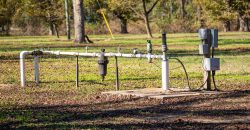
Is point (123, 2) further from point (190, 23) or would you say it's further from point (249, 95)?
point (249, 95)

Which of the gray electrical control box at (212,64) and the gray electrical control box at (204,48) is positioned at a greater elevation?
the gray electrical control box at (204,48)

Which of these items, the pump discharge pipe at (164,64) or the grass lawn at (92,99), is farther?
the pump discharge pipe at (164,64)

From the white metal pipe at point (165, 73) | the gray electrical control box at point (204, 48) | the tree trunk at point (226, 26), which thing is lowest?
the tree trunk at point (226, 26)

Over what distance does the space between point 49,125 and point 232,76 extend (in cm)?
939

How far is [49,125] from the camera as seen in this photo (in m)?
10.0

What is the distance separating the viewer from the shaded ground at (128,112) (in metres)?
9.95

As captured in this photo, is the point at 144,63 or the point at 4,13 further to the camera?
the point at 4,13

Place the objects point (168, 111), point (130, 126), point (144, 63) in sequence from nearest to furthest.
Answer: point (130, 126) < point (168, 111) < point (144, 63)

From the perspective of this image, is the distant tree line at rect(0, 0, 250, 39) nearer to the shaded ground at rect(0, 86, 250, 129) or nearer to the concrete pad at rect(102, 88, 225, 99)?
the concrete pad at rect(102, 88, 225, 99)

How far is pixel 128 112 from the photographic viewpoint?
37.5ft

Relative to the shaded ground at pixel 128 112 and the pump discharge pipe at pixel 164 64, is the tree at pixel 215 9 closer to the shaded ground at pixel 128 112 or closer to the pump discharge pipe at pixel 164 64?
the pump discharge pipe at pixel 164 64

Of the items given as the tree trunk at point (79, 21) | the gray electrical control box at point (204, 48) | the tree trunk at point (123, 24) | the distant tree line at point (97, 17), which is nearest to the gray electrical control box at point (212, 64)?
the gray electrical control box at point (204, 48)

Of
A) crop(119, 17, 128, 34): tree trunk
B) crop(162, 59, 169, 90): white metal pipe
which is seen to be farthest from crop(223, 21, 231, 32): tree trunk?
crop(162, 59, 169, 90): white metal pipe

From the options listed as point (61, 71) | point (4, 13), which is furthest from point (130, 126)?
point (4, 13)
